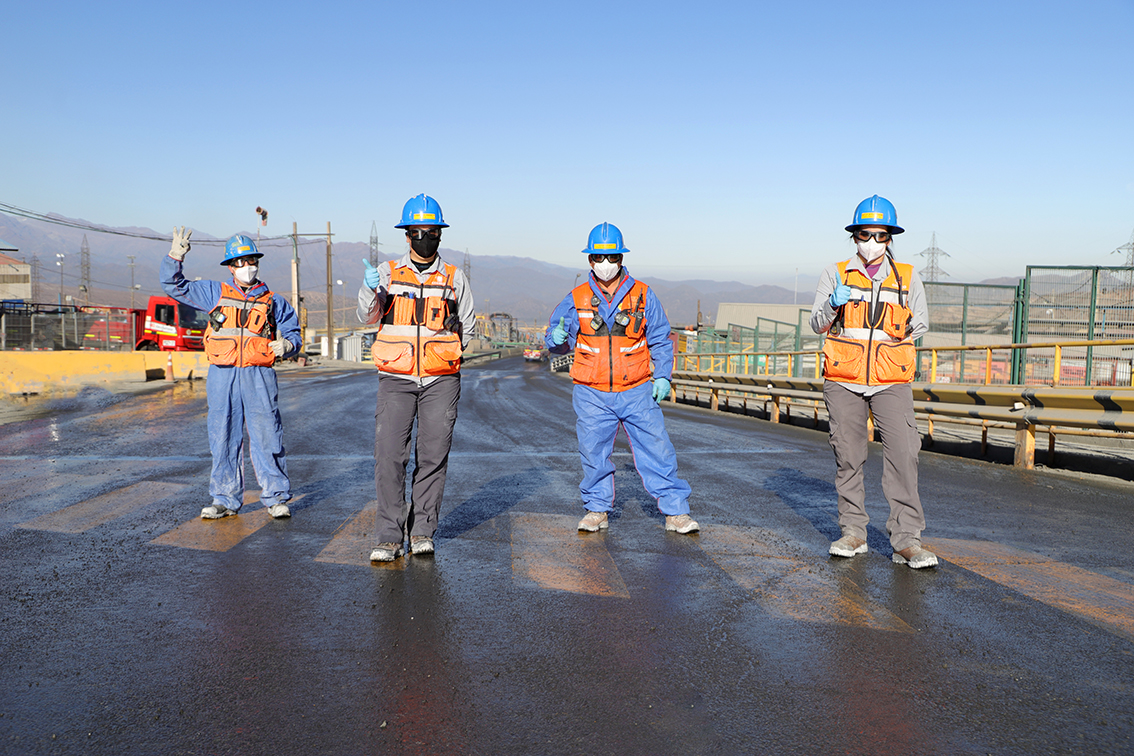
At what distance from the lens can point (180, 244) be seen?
6.09m

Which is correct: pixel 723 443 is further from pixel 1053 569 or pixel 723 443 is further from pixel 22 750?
pixel 22 750

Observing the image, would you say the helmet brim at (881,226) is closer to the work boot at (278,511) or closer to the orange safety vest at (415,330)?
the orange safety vest at (415,330)

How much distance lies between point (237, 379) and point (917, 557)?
4.87 m

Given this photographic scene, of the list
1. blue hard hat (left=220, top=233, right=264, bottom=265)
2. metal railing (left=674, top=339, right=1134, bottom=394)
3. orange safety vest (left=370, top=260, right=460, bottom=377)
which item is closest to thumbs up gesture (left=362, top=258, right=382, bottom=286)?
orange safety vest (left=370, top=260, right=460, bottom=377)

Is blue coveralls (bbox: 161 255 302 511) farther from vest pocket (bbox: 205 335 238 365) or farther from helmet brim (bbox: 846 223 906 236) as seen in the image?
helmet brim (bbox: 846 223 906 236)

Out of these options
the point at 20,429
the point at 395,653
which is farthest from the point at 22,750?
the point at 20,429

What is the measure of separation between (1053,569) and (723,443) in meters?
6.40

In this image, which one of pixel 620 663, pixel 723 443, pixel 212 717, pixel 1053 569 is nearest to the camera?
pixel 212 717

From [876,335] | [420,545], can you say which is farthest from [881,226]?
[420,545]

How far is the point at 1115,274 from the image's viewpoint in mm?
13016

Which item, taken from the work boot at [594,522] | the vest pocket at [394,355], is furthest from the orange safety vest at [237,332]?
the work boot at [594,522]

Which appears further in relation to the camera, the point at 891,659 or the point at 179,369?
the point at 179,369

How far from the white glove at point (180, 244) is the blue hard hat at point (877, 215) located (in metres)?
4.60

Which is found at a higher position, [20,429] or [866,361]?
[866,361]
